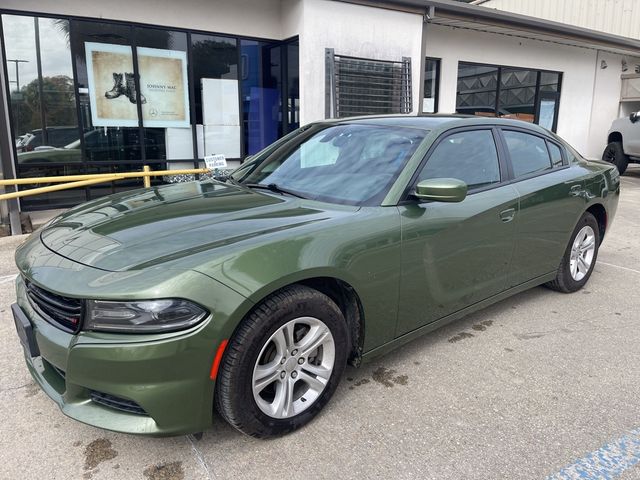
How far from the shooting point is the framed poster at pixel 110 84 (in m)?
7.79

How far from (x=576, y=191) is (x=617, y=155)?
1103 cm

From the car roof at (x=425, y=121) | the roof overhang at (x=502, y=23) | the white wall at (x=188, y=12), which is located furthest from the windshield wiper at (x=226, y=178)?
the roof overhang at (x=502, y=23)

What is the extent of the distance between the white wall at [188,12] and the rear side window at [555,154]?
20.4 ft

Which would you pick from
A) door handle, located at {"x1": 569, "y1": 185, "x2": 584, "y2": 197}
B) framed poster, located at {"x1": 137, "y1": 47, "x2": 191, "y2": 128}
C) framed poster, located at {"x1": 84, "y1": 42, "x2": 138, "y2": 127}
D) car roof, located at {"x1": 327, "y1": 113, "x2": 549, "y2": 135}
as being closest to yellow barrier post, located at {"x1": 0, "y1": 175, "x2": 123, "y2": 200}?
framed poster, located at {"x1": 84, "y1": 42, "x2": 138, "y2": 127}

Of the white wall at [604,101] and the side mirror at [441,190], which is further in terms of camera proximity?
the white wall at [604,101]

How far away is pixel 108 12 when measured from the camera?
24.9ft

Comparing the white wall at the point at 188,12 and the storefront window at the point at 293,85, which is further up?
the white wall at the point at 188,12

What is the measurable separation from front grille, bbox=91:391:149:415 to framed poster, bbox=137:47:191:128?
7.03 m

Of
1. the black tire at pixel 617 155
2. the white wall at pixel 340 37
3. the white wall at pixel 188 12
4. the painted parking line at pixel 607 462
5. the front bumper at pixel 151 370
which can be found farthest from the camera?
the black tire at pixel 617 155

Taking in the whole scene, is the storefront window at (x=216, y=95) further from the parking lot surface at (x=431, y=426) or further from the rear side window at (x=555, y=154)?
the rear side window at (x=555, y=154)

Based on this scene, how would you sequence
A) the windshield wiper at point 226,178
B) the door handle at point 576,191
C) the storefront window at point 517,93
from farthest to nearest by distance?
the storefront window at point 517,93
the door handle at point 576,191
the windshield wiper at point 226,178

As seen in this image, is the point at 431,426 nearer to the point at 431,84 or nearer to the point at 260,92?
the point at 260,92

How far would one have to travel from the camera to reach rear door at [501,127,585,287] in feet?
12.0

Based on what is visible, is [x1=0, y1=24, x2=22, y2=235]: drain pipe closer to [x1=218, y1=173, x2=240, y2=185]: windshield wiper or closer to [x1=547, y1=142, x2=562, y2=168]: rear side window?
[x1=218, y1=173, x2=240, y2=185]: windshield wiper
